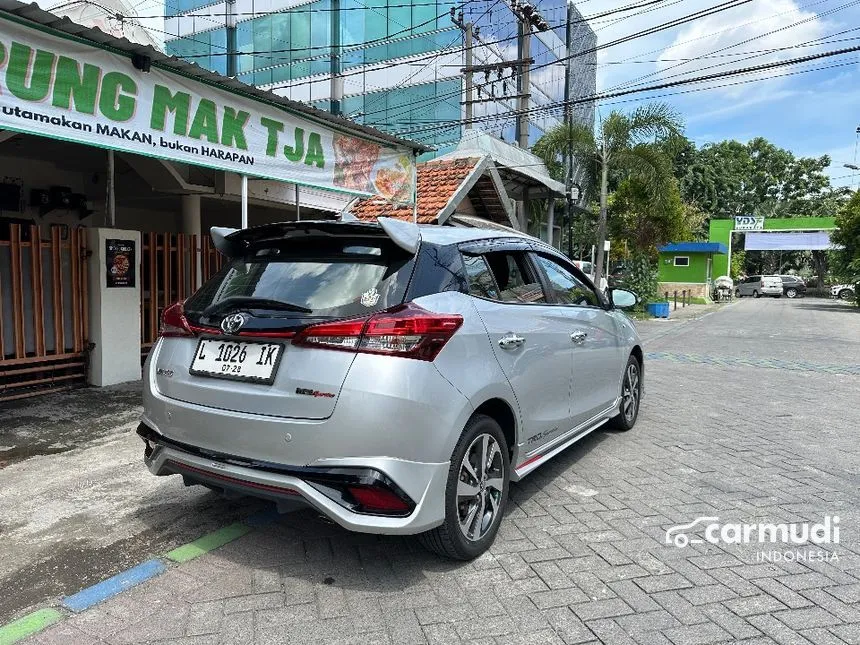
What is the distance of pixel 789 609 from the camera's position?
9.02 feet

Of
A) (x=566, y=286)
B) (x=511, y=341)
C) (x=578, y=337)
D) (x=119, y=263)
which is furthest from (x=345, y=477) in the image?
(x=119, y=263)

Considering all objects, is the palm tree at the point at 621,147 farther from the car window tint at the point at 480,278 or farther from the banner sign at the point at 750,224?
the banner sign at the point at 750,224

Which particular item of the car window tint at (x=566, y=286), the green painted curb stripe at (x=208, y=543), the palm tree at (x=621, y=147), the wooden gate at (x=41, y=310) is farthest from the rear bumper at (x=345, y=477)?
the palm tree at (x=621, y=147)

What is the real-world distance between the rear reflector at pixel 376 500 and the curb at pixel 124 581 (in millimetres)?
1151

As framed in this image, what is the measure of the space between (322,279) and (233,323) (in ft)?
1.53

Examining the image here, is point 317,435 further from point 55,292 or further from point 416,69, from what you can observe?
point 416,69

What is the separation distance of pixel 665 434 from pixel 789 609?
117 inches

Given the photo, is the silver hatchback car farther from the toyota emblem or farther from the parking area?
the parking area

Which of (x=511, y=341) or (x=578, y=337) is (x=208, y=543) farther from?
(x=578, y=337)

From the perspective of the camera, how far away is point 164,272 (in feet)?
26.7

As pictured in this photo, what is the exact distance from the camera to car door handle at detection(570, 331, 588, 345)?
4.16m

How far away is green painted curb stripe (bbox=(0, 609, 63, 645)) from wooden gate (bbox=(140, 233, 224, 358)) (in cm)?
564

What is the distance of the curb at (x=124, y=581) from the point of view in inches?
102

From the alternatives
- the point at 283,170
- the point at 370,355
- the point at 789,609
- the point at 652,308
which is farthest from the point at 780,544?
the point at 652,308
